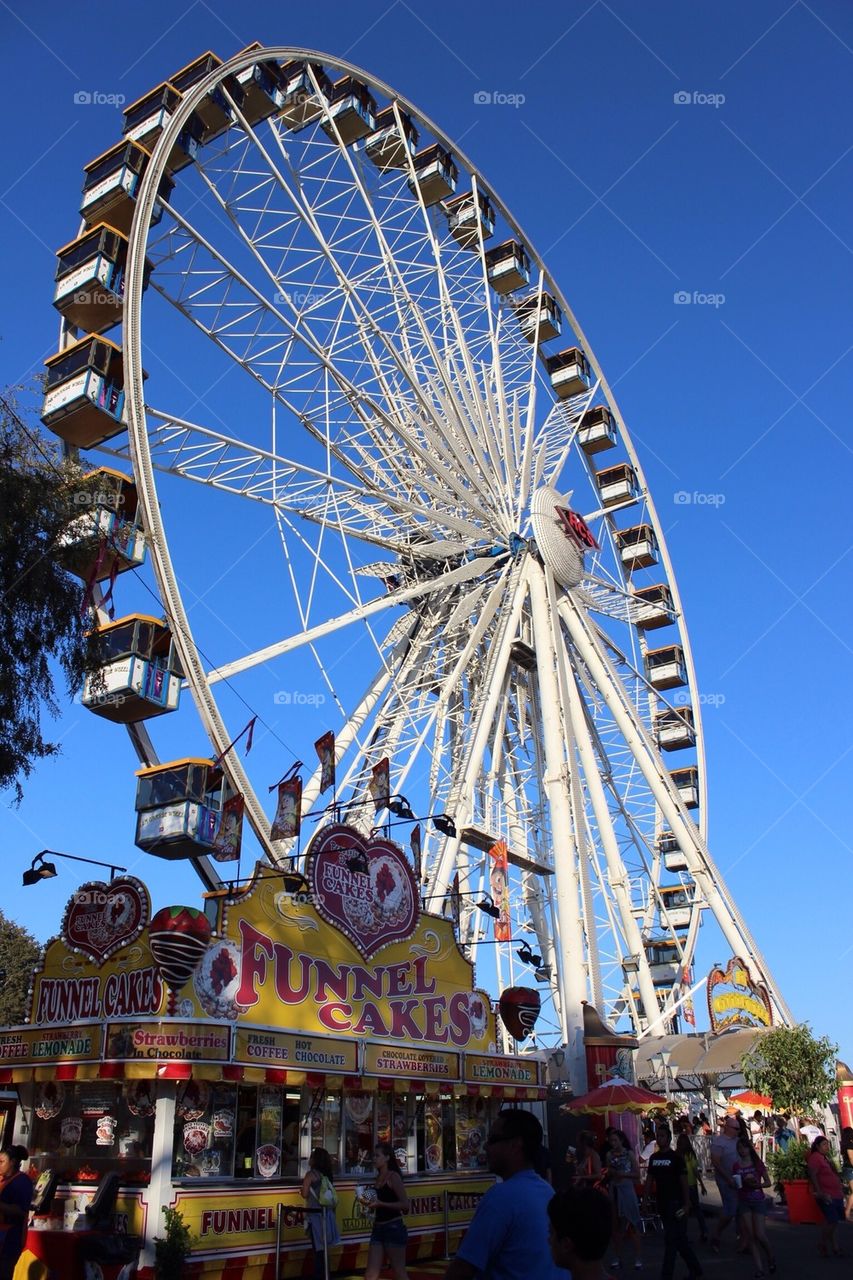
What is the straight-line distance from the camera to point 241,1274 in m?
9.76

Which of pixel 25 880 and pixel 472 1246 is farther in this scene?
pixel 25 880

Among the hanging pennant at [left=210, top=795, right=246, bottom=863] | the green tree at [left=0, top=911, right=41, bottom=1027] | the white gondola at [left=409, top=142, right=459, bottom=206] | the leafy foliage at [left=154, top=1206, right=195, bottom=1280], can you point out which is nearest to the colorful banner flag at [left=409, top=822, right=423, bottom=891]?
the hanging pennant at [left=210, top=795, right=246, bottom=863]

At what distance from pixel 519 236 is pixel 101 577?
60.8 feet

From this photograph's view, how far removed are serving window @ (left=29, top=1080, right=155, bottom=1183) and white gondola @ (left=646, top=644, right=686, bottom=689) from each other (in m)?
21.3

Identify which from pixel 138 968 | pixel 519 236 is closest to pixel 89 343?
pixel 138 968

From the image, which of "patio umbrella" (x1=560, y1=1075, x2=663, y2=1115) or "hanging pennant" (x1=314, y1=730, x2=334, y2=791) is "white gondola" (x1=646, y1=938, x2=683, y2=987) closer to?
"patio umbrella" (x1=560, y1=1075, x2=663, y2=1115)

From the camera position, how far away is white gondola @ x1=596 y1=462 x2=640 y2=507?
3011 cm

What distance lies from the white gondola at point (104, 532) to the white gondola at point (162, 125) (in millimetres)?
6173

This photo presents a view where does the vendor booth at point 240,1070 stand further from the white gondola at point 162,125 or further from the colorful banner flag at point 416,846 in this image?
the white gondola at point 162,125

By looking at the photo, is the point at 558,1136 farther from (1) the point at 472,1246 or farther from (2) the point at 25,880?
(1) the point at 472,1246

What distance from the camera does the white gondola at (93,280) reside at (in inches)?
595

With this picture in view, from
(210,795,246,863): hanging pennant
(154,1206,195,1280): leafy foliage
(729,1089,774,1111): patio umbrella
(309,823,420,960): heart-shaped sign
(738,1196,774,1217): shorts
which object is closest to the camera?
(154,1206,195,1280): leafy foliage

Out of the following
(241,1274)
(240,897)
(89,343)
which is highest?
(89,343)

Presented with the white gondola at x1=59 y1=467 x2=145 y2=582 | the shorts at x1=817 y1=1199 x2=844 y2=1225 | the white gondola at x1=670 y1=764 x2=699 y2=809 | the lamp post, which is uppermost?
the white gondola at x1=670 y1=764 x2=699 y2=809
